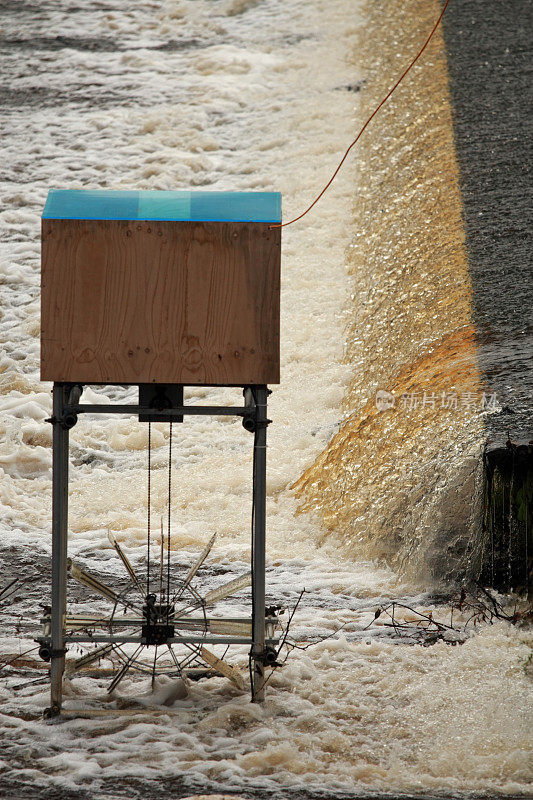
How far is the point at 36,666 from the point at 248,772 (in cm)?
124

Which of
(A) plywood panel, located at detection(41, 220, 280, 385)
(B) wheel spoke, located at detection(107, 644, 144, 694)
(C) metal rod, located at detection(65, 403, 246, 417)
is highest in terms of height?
(A) plywood panel, located at detection(41, 220, 280, 385)

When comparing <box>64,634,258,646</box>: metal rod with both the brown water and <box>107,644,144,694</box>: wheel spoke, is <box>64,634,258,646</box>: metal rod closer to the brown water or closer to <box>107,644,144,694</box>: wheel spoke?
<box>107,644,144,694</box>: wheel spoke

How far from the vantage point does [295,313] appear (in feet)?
28.4

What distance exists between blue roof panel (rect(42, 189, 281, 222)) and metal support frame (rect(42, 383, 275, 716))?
63 cm

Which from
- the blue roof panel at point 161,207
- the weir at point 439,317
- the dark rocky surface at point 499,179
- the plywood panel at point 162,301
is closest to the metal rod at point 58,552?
the plywood panel at point 162,301

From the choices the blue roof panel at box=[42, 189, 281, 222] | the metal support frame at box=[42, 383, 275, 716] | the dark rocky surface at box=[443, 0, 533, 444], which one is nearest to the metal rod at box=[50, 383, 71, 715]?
the metal support frame at box=[42, 383, 275, 716]

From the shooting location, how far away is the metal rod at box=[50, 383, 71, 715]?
3.43 m

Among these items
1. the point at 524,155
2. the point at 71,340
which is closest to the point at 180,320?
the point at 71,340

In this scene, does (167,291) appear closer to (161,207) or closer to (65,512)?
(161,207)

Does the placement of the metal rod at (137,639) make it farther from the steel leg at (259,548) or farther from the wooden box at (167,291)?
the wooden box at (167,291)

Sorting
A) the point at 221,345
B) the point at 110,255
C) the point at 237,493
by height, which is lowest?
the point at 237,493

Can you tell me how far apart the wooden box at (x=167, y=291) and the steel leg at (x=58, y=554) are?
0.16m

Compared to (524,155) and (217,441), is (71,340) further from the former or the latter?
(524,155)

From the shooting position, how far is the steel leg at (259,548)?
11.5ft
